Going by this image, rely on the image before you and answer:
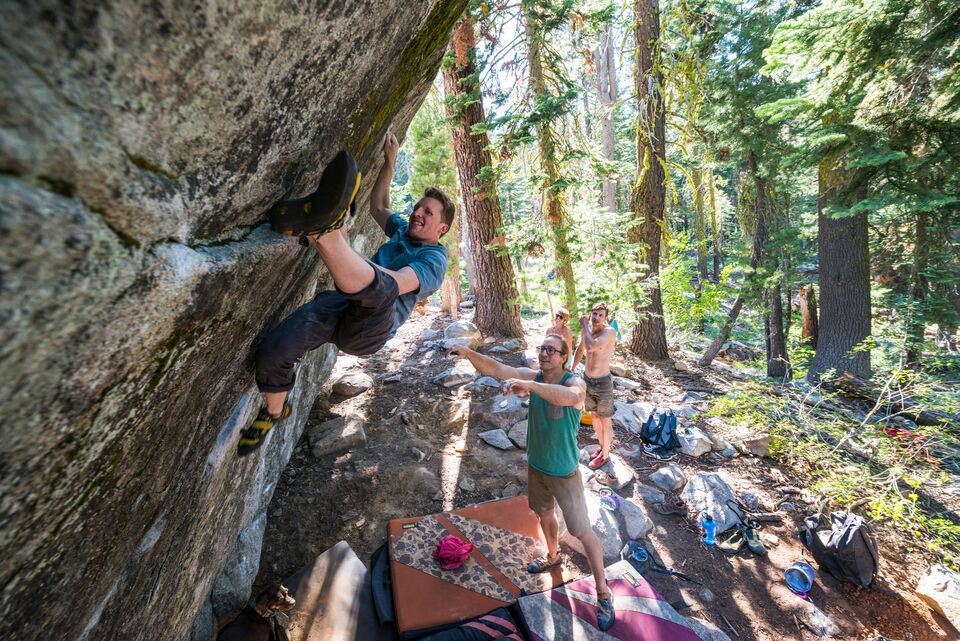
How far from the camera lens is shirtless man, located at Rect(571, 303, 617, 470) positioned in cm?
571

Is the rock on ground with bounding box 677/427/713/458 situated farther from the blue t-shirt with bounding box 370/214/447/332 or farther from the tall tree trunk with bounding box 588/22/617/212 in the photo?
the tall tree trunk with bounding box 588/22/617/212

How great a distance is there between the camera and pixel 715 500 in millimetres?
5418

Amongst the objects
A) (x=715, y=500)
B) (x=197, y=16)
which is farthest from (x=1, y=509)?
(x=715, y=500)

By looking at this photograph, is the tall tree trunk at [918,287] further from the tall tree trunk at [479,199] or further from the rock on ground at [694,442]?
the tall tree trunk at [479,199]

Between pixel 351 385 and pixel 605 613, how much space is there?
523cm

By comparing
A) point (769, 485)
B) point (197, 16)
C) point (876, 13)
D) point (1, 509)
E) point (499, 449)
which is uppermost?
point (876, 13)

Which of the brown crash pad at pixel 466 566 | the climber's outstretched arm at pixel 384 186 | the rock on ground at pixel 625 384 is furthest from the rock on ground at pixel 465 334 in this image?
the climber's outstretched arm at pixel 384 186

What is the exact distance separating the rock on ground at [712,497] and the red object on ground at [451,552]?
3.18 meters

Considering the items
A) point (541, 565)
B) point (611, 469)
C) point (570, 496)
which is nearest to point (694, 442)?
point (611, 469)

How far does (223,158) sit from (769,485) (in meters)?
7.46

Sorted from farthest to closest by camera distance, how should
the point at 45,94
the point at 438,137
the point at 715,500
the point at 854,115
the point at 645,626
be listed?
the point at 438,137, the point at 854,115, the point at 715,500, the point at 645,626, the point at 45,94

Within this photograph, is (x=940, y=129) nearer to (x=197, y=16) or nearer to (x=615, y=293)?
(x=615, y=293)

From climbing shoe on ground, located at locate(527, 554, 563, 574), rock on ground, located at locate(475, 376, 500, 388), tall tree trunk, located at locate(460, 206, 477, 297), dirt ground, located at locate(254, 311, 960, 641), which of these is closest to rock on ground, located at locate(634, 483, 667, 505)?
dirt ground, located at locate(254, 311, 960, 641)

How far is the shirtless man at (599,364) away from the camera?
571cm
